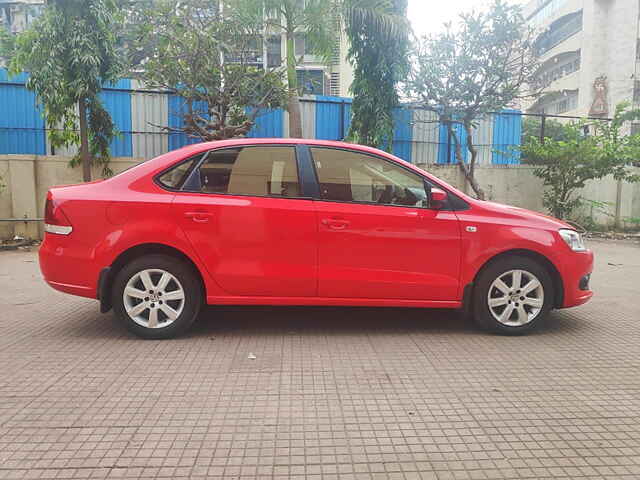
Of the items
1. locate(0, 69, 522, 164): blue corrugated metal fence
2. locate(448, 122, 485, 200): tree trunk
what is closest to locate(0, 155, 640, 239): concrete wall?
locate(448, 122, 485, 200): tree trunk

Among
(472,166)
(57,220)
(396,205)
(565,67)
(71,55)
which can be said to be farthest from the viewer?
(565,67)

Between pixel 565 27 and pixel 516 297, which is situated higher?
pixel 565 27

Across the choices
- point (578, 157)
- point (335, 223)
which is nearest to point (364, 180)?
point (335, 223)

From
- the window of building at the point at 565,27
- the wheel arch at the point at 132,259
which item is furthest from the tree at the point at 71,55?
the window of building at the point at 565,27

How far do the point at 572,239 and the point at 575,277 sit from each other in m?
0.34

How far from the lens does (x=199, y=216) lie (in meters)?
4.48

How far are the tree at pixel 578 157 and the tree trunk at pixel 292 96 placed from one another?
5.50 metres

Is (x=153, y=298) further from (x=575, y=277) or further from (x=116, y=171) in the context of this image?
(x=116, y=171)

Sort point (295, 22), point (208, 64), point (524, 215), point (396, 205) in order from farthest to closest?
point (295, 22) → point (208, 64) → point (524, 215) → point (396, 205)

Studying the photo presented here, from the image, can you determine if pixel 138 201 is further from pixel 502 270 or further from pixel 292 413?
pixel 502 270

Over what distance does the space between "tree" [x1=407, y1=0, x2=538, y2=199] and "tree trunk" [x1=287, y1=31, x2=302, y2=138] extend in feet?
9.04

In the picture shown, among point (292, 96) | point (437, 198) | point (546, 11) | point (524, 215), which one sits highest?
point (546, 11)

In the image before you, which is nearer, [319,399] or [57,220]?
[319,399]

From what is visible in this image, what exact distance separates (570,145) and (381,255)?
9493 millimetres
